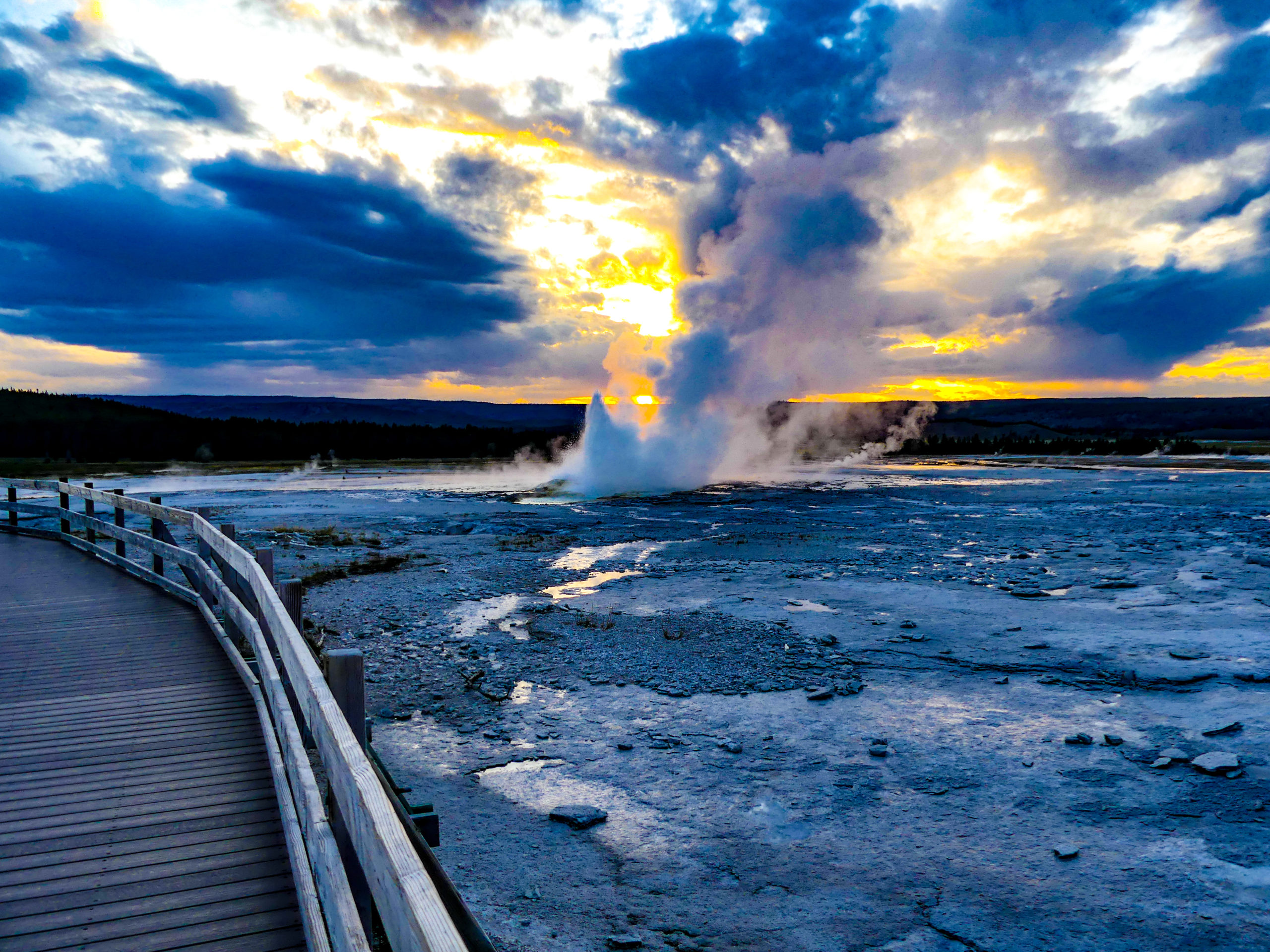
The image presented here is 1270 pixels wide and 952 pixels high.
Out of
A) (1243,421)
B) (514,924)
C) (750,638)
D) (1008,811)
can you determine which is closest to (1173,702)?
(1008,811)

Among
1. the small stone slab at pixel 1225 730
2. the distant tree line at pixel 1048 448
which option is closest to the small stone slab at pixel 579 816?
the small stone slab at pixel 1225 730

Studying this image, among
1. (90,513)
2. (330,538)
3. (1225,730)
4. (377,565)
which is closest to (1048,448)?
(330,538)

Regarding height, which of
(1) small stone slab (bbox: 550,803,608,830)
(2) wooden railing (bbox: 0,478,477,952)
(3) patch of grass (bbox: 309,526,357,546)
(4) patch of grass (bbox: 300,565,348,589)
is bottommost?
(1) small stone slab (bbox: 550,803,608,830)

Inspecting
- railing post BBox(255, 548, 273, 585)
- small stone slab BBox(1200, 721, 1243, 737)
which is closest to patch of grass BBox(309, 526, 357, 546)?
railing post BBox(255, 548, 273, 585)

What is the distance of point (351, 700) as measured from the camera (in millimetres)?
3557

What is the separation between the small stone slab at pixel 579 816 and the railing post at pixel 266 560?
9.63ft

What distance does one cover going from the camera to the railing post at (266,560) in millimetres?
6316

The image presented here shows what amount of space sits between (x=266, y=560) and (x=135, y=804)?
94.9 inches

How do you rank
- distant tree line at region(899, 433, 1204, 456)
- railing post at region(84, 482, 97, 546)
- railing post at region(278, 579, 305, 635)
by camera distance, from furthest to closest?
distant tree line at region(899, 433, 1204, 456) → railing post at region(84, 482, 97, 546) → railing post at region(278, 579, 305, 635)

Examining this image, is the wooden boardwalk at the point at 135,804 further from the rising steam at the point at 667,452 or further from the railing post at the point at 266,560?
the rising steam at the point at 667,452

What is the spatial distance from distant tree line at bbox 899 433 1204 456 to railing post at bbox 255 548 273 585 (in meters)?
87.7

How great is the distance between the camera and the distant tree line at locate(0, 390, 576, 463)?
90.6m

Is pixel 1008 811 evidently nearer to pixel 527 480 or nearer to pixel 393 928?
pixel 393 928

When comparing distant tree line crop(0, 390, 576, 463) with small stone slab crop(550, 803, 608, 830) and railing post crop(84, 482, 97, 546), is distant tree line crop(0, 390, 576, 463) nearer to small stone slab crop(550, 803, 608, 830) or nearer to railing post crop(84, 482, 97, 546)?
railing post crop(84, 482, 97, 546)
